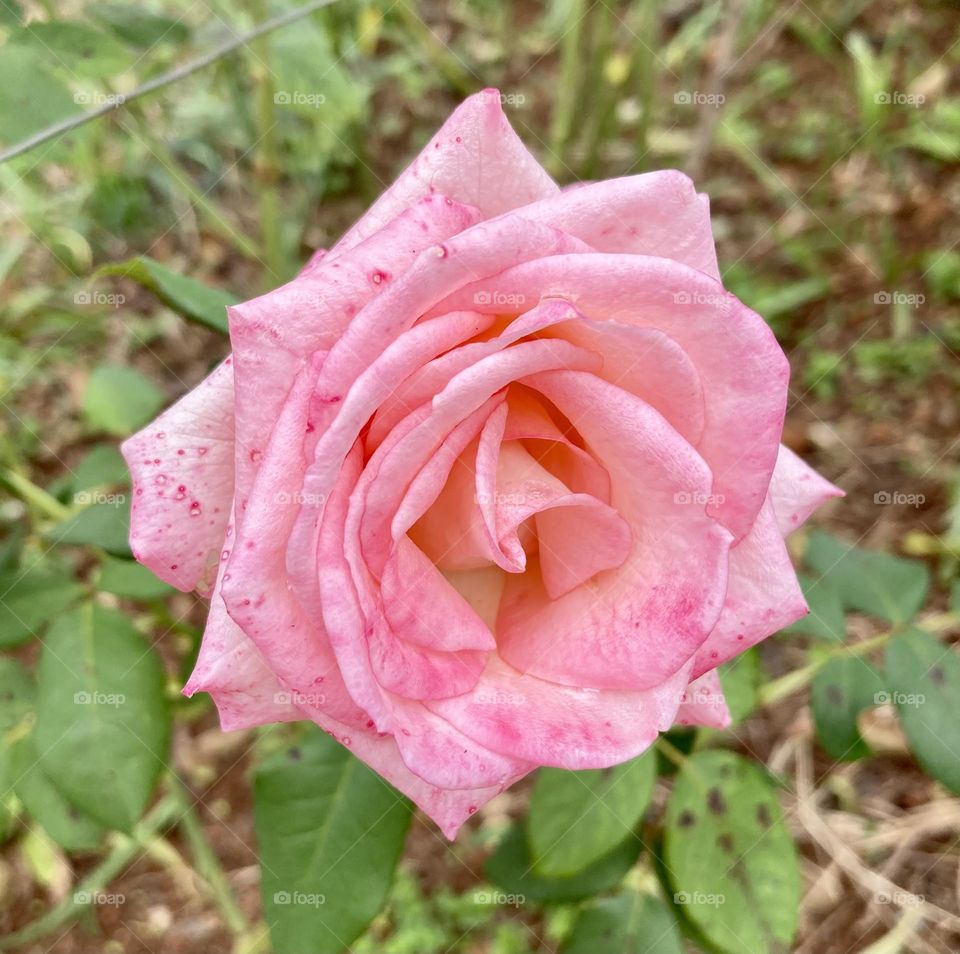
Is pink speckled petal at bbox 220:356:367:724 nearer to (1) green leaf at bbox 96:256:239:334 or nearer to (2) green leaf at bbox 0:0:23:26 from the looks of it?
(1) green leaf at bbox 96:256:239:334

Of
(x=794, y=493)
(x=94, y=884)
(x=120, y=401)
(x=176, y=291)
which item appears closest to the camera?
(x=794, y=493)

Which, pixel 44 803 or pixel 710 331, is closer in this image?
pixel 710 331

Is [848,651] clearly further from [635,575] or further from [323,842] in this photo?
[323,842]

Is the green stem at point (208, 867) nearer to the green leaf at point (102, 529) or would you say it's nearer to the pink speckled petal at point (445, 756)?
the green leaf at point (102, 529)

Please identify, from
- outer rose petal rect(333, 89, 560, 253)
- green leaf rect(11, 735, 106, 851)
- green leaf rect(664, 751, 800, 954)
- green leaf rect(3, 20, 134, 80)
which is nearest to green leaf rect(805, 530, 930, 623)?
→ green leaf rect(664, 751, 800, 954)

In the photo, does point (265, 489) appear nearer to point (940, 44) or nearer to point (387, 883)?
point (387, 883)

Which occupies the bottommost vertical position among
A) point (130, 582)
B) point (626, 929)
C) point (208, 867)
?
point (208, 867)

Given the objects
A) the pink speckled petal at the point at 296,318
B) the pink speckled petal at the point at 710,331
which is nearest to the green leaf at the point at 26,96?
the pink speckled petal at the point at 296,318

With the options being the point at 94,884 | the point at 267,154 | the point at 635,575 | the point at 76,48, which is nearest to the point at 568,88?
the point at 267,154
